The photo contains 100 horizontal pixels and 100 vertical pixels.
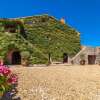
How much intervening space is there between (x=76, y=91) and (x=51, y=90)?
1.02 m

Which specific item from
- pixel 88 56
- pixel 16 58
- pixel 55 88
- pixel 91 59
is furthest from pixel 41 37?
pixel 55 88

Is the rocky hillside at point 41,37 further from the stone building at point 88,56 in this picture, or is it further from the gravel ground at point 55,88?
the gravel ground at point 55,88

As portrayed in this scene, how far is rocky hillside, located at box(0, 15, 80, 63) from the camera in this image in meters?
24.9

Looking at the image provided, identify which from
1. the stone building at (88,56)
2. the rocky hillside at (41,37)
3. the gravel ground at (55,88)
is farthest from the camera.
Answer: the stone building at (88,56)

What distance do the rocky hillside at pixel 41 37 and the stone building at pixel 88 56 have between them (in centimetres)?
215

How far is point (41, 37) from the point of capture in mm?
28656

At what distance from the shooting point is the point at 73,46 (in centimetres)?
A: 3134

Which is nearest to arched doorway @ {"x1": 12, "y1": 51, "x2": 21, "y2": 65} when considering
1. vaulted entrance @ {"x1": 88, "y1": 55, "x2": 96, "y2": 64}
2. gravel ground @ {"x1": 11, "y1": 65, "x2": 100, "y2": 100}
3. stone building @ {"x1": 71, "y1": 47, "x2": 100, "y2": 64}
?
stone building @ {"x1": 71, "y1": 47, "x2": 100, "y2": 64}

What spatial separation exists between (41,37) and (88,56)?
5750mm

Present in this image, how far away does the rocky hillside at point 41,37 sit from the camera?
81.6 ft

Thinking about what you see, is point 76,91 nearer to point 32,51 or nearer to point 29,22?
point 32,51

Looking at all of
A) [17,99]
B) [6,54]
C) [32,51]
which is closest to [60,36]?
[32,51]

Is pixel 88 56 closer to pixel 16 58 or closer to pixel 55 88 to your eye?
pixel 16 58

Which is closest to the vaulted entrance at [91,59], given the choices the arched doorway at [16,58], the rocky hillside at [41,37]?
the rocky hillside at [41,37]
